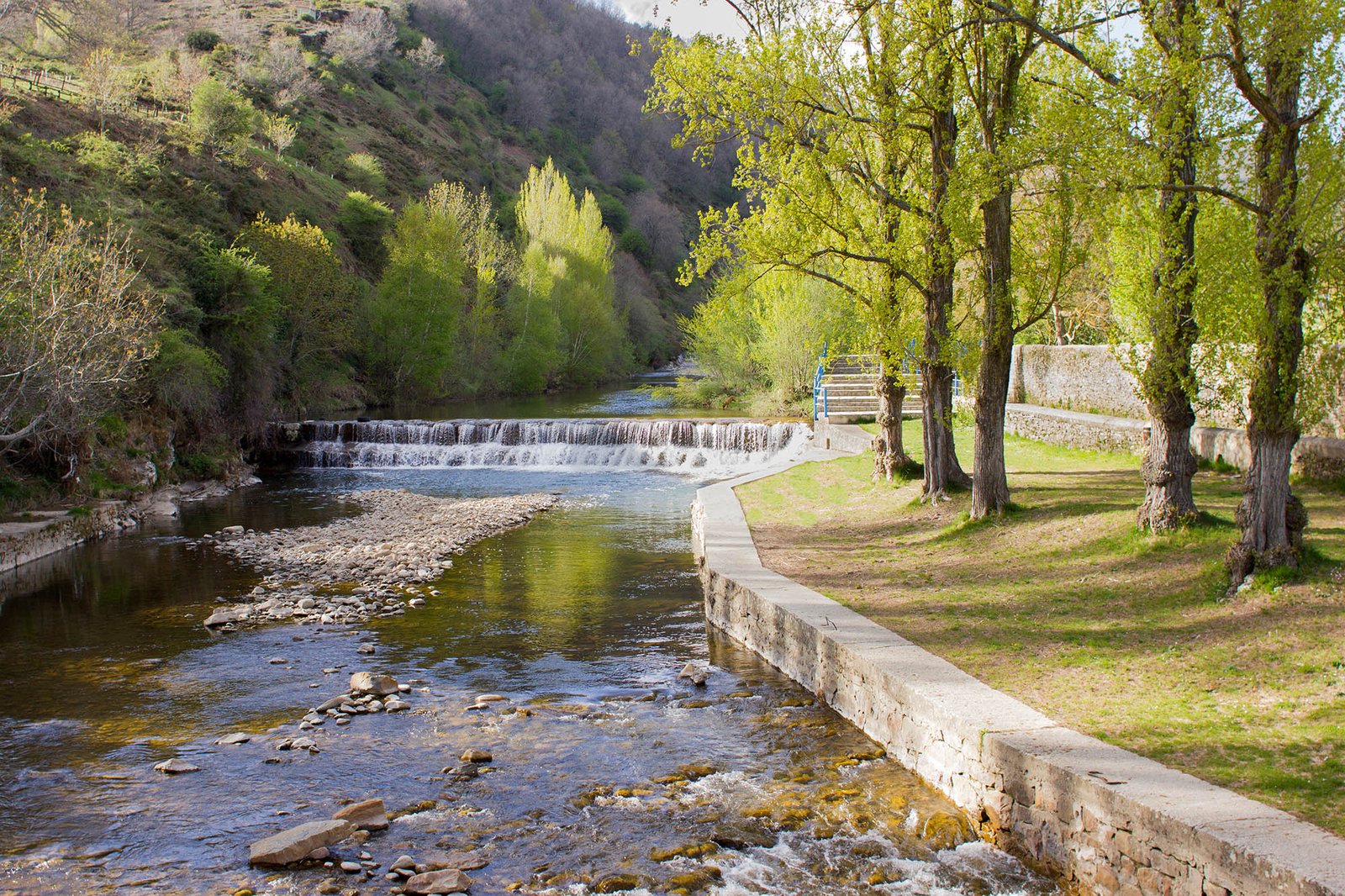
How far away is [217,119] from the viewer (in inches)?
1462

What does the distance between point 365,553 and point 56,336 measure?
5.19 m

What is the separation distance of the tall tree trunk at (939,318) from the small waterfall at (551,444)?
1120 cm

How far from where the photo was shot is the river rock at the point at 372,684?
7922 mm

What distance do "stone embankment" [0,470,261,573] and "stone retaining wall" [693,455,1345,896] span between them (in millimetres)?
12168

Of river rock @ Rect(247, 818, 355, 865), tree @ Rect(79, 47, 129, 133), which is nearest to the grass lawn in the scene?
river rock @ Rect(247, 818, 355, 865)

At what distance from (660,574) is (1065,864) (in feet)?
26.9

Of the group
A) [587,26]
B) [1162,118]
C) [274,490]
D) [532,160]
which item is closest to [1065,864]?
[1162,118]

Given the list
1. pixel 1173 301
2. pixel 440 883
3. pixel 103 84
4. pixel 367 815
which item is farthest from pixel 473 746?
pixel 103 84

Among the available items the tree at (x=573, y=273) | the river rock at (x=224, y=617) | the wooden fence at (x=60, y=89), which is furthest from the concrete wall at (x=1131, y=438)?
the wooden fence at (x=60, y=89)

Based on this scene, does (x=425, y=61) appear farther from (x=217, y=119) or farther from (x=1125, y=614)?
(x=1125, y=614)

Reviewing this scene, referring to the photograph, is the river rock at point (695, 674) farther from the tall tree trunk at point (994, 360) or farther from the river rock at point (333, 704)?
the tall tree trunk at point (994, 360)

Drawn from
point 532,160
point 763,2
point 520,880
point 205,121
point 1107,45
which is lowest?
point 520,880

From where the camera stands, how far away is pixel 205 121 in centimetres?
3694

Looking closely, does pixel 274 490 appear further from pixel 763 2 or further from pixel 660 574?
pixel 763 2
